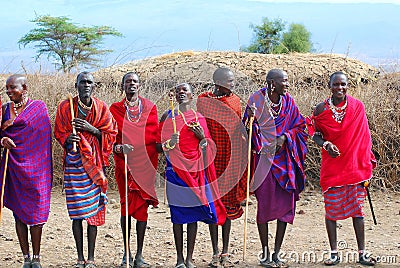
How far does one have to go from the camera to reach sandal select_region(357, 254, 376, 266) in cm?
550

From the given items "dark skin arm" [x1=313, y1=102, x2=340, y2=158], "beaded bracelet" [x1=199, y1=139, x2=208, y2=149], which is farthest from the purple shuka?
"dark skin arm" [x1=313, y1=102, x2=340, y2=158]

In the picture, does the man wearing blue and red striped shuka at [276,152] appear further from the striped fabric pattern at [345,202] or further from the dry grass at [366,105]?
the dry grass at [366,105]

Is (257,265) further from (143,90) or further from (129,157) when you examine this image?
(143,90)

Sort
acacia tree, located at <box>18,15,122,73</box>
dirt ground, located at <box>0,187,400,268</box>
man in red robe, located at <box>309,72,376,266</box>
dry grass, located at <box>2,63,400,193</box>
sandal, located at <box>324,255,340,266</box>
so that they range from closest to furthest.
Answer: man in red robe, located at <box>309,72,376,266</box> → sandal, located at <box>324,255,340,266</box> → dirt ground, located at <box>0,187,400,268</box> → dry grass, located at <box>2,63,400,193</box> → acacia tree, located at <box>18,15,122,73</box>

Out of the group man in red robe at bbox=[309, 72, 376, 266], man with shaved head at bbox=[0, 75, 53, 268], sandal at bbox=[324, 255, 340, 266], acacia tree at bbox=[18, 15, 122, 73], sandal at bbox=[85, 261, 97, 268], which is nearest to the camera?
man with shaved head at bbox=[0, 75, 53, 268]

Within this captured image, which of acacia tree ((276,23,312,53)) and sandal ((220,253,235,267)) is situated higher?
acacia tree ((276,23,312,53))

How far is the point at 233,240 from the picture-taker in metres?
6.54

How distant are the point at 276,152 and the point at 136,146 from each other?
1.23m

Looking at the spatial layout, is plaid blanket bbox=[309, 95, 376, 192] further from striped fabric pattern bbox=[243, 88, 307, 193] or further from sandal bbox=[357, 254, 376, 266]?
sandal bbox=[357, 254, 376, 266]

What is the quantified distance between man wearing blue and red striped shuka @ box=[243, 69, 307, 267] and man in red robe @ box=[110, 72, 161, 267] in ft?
2.93

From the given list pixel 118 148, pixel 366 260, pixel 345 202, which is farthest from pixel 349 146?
pixel 118 148

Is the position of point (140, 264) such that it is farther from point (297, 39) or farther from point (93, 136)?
point (297, 39)

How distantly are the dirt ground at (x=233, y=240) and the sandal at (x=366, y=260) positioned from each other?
0.23 feet

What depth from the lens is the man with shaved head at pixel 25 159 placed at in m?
5.24
